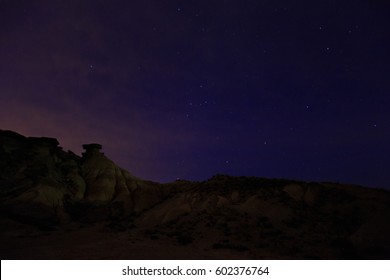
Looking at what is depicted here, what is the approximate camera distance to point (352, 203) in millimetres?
25484

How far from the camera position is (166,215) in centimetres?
2822

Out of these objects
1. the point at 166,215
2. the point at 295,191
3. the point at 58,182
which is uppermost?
the point at 58,182

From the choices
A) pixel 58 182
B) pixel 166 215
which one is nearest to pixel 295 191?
pixel 166 215

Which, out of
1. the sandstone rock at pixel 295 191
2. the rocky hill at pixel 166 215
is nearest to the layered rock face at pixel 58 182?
the rocky hill at pixel 166 215

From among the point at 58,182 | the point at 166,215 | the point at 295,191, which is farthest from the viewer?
the point at 58,182

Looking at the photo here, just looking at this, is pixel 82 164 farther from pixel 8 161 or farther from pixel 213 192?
pixel 213 192

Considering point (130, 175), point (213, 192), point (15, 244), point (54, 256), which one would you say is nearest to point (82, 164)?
point (130, 175)

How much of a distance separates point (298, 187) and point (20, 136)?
1330 inches

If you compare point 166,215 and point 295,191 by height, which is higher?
point 295,191

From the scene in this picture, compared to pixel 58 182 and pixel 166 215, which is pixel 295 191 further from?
pixel 58 182

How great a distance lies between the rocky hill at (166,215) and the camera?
56.0 feet

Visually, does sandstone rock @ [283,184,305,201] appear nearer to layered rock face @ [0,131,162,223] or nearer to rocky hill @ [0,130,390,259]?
rocky hill @ [0,130,390,259]
